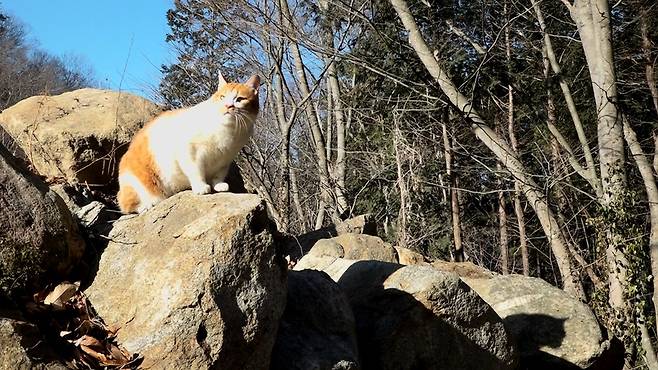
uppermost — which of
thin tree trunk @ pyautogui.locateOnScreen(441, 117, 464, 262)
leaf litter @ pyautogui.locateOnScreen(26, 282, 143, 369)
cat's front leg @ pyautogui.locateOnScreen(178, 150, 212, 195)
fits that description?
cat's front leg @ pyautogui.locateOnScreen(178, 150, 212, 195)

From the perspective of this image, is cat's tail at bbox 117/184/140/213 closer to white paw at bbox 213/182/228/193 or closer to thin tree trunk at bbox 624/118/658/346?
white paw at bbox 213/182/228/193

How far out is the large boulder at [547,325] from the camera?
7035 mm

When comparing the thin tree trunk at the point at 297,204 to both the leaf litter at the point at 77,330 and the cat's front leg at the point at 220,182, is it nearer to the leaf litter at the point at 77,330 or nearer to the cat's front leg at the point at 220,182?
the cat's front leg at the point at 220,182

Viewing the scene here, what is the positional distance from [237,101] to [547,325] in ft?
Answer: 11.6

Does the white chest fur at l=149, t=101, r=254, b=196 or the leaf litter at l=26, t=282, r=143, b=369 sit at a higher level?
the white chest fur at l=149, t=101, r=254, b=196

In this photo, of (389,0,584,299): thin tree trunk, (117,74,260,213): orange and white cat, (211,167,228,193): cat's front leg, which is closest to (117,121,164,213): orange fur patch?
(117,74,260,213): orange and white cat

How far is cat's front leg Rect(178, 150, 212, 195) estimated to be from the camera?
222 inches

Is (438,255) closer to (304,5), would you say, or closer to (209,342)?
(304,5)

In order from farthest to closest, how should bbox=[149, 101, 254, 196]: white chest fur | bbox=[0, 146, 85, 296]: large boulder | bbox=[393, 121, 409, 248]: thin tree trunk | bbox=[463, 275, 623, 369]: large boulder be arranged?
bbox=[393, 121, 409, 248]: thin tree trunk
bbox=[463, 275, 623, 369]: large boulder
bbox=[149, 101, 254, 196]: white chest fur
bbox=[0, 146, 85, 296]: large boulder

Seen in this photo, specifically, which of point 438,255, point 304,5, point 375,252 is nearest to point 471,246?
point 438,255

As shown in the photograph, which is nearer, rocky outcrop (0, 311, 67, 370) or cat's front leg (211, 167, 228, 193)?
rocky outcrop (0, 311, 67, 370)

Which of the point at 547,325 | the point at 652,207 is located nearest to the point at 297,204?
the point at 652,207

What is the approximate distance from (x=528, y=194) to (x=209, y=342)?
23.8 feet

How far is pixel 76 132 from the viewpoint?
766 centimetres
